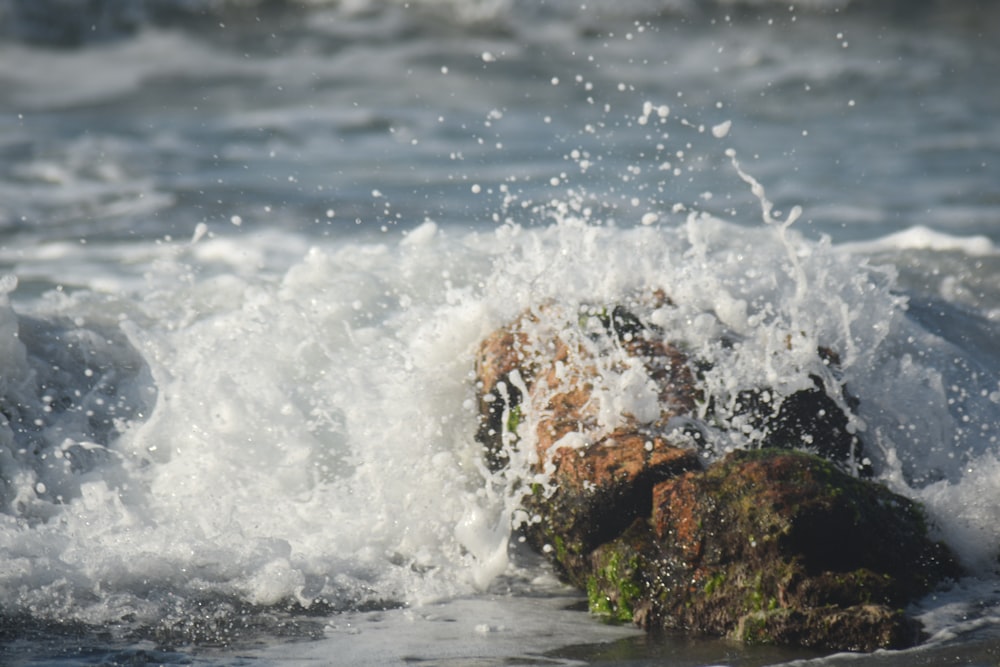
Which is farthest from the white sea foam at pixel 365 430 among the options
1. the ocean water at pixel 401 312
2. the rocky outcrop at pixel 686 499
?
the rocky outcrop at pixel 686 499

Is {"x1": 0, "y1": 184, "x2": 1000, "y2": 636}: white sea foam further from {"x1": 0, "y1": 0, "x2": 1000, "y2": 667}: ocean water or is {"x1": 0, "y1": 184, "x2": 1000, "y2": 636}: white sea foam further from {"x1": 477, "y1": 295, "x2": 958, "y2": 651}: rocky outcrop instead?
{"x1": 477, "y1": 295, "x2": 958, "y2": 651}: rocky outcrop

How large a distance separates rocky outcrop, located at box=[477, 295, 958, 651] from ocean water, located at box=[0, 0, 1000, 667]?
12 cm

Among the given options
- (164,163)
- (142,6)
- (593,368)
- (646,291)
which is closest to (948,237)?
(646,291)

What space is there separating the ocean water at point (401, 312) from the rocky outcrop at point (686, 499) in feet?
0.39

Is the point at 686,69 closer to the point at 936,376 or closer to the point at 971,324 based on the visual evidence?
the point at 971,324

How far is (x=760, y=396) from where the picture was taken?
414cm

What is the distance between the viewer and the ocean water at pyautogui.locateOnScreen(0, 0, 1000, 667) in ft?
11.8

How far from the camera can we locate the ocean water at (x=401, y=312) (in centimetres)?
360

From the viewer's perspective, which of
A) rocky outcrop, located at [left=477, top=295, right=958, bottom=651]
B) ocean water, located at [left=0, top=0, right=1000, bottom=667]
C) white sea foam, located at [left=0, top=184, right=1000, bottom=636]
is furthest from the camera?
white sea foam, located at [left=0, top=184, right=1000, bottom=636]

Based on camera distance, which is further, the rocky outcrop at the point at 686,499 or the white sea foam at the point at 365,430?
the white sea foam at the point at 365,430

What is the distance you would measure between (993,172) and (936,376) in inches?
260

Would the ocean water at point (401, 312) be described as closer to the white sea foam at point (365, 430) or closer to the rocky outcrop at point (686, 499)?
the white sea foam at point (365, 430)

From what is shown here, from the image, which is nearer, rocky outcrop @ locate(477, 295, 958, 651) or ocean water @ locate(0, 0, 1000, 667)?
rocky outcrop @ locate(477, 295, 958, 651)

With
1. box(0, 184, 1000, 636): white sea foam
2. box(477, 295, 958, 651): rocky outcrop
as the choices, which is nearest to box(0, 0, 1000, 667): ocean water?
box(0, 184, 1000, 636): white sea foam
